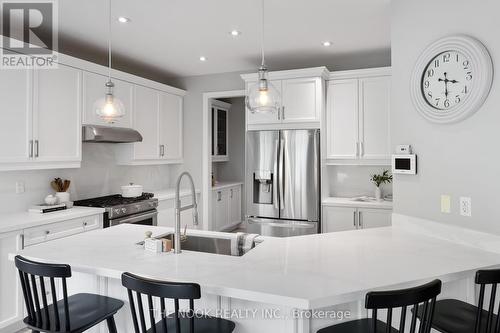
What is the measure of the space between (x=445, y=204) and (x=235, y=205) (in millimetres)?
4547

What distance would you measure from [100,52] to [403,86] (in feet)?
11.5

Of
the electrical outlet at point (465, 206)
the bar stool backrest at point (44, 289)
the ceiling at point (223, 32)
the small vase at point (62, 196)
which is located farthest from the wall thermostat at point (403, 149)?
the small vase at point (62, 196)

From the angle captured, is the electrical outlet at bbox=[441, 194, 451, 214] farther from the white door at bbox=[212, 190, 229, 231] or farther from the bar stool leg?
the white door at bbox=[212, 190, 229, 231]

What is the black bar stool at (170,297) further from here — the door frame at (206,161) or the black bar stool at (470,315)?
the door frame at (206,161)

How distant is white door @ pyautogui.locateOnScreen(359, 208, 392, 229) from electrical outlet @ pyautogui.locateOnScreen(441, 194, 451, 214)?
1.66 meters

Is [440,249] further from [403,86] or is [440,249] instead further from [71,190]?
[71,190]

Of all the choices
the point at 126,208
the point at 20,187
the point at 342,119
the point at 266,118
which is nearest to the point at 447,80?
the point at 342,119

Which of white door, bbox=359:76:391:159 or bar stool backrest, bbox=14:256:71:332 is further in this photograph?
white door, bbox=359:76:391:159

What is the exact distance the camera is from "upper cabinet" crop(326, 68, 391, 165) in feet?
13.3

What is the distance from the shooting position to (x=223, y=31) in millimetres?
3473

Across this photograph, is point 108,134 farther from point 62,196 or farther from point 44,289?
point 44,289

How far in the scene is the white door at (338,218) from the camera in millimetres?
4027

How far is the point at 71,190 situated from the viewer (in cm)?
383

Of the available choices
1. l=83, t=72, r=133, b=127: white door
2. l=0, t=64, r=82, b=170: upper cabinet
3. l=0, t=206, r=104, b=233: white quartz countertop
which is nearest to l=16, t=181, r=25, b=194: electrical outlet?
l=0, t=206, r=104, b=233: white quartz countertop
